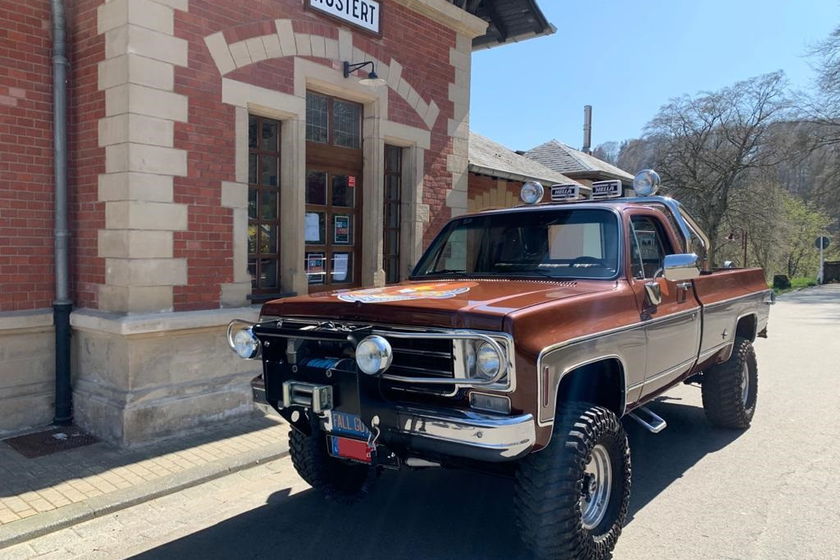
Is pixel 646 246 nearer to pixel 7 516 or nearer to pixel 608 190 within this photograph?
pixel 608 190

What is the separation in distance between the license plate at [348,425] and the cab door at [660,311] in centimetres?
193

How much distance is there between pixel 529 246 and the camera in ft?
15.0

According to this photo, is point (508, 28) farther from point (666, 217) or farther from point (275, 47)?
point (666, 217)

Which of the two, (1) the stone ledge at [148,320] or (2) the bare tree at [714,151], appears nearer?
(1) the stone ledge at [148,320]

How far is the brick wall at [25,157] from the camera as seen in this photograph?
541cm

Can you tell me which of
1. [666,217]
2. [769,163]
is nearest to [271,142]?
[666,217]

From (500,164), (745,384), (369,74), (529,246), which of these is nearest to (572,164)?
(500,164)

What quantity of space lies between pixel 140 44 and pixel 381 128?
3127mm

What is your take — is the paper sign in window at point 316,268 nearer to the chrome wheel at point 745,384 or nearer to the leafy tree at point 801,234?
the chrome wheel at point 745,384

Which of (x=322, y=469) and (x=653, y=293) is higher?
(x=653, y=293)

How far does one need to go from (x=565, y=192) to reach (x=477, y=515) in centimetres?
279

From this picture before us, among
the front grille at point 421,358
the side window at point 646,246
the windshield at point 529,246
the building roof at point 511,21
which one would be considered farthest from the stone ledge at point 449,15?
→ the front grille at point 421,358

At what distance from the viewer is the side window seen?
4285 mm

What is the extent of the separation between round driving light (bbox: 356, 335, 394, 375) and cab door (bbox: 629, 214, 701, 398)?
185 cm
